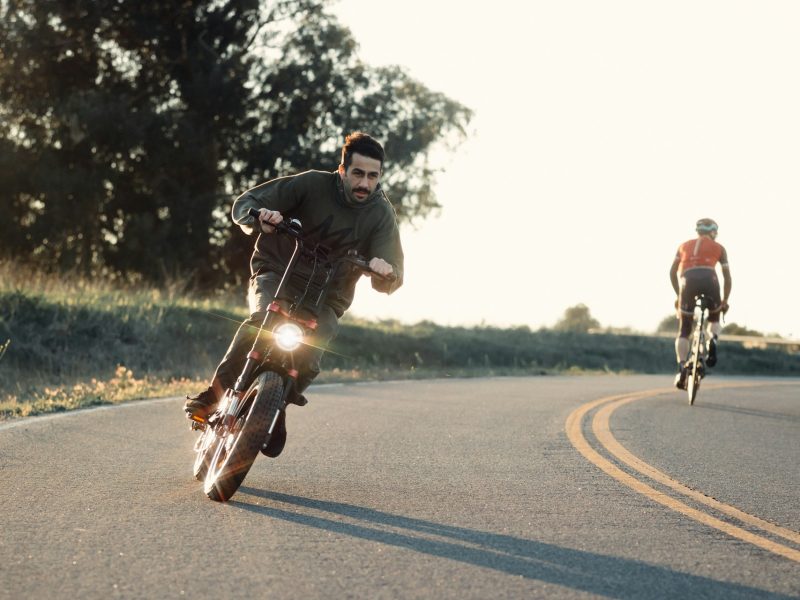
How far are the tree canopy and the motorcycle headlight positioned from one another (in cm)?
2692

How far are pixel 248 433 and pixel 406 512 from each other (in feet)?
3.02

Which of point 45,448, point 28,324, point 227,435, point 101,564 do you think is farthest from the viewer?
point 28,324

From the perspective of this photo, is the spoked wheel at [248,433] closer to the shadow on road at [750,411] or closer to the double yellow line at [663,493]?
the double yellow line at [663,493]

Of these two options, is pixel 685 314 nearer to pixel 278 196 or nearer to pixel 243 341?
pixel 278 196

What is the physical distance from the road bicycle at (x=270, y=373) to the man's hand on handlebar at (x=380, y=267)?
51mm

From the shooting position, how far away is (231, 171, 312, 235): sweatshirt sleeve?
7.02m

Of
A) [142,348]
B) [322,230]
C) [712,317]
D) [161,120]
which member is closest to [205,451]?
[322,230]

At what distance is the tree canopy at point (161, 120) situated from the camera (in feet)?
112

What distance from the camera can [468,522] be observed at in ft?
19.8

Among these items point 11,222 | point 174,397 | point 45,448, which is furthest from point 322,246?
point 11,222

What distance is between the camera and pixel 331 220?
23.6ft

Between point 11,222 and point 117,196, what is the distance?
3192 mm

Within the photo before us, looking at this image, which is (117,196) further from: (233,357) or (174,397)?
(233,357)

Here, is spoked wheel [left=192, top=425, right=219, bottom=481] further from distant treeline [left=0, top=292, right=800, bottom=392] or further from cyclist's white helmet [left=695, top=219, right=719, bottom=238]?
cyclist's white helmet [left=695, top=219, right=719, bottom=238]
